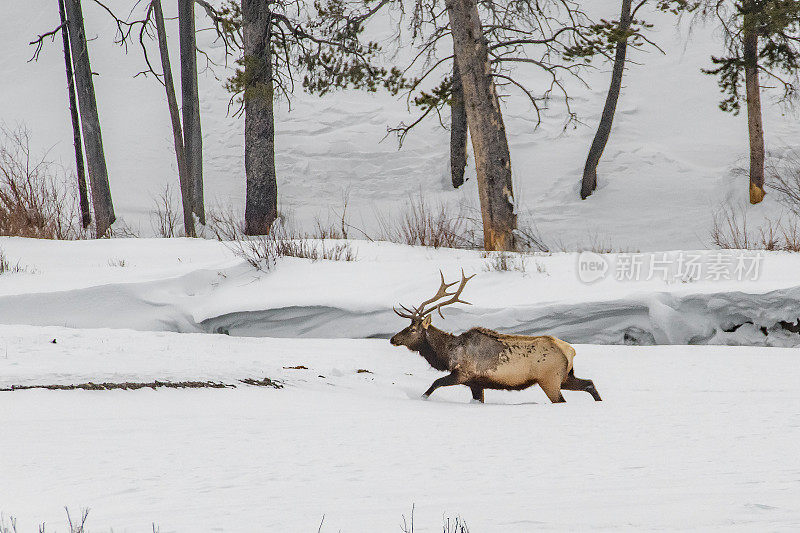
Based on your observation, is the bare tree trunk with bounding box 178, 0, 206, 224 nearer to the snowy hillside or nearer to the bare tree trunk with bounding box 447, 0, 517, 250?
the snowy hillside

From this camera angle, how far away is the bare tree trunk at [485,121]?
8.95 metres

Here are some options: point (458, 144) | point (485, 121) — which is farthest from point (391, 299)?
point (458, 144)

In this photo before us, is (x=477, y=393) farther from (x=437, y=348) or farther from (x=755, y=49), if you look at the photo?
(x=755, y=49)

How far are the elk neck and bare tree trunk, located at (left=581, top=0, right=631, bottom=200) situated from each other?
9991 millimetres

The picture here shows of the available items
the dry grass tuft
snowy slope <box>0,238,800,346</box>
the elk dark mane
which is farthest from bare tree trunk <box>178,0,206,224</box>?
the elk dark mane

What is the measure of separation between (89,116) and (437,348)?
34.6 feet

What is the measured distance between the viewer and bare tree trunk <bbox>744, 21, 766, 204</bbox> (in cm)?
1262

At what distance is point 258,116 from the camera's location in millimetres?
12555

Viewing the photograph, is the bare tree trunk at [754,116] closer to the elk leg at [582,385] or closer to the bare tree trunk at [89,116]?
the elk leg at [582,385]

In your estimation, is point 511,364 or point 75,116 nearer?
point 511,364

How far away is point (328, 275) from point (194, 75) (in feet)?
27.8

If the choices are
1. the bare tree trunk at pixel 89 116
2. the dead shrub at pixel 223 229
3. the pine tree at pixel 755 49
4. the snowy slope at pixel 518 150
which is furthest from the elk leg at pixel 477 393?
the bare tree trunk at pixel 89 116

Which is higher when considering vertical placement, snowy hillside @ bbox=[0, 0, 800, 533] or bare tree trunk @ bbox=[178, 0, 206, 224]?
bare tree trunk @ bbox=[178, 0, 206, 224]

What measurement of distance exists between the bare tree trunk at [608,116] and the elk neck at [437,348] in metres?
9.99
